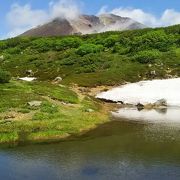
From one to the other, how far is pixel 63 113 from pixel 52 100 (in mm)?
7326

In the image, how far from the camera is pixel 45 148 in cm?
4291

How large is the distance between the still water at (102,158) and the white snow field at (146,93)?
21093 mm

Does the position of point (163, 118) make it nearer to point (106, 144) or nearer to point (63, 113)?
point (63, 113)

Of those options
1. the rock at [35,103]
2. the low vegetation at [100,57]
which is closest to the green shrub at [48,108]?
the rock at [35,103]

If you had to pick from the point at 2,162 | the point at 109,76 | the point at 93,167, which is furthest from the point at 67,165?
the point at 109,76

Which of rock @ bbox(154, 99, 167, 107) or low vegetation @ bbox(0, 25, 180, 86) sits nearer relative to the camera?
rock @ bbox(154, 99, 167, 107)

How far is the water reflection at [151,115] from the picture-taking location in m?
58.2

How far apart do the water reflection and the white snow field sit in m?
4.76

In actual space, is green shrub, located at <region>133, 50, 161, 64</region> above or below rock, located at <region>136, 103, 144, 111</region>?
above

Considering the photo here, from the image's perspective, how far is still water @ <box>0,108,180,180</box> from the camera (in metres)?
34.7

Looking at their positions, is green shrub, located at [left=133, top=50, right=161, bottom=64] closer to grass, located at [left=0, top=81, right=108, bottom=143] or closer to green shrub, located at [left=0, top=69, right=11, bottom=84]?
grass, located at [left=0, top=81, right=108, bottom=143]

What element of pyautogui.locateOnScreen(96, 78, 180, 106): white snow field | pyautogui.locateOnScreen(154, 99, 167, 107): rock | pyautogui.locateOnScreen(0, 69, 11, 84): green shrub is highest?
pyautogui.locateOnScreen(0, 69, 11, 84): green shrub

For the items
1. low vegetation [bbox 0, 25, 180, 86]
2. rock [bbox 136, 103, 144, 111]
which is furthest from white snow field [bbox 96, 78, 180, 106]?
low vegetation [bbox 0, 25, 180, 86]

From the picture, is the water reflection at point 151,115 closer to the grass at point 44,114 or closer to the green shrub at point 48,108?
the grass at point 44,114
